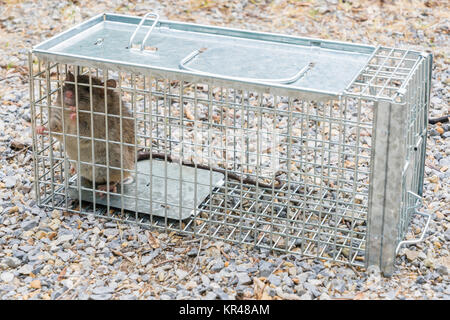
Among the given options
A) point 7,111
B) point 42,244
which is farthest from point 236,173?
point 7,111

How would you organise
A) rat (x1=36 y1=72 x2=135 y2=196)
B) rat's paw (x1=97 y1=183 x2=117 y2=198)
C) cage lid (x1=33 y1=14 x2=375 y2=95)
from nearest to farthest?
cage lid (x1=33 y1=14 x2=375 y2=95) → rat (x1=36 y1=72 x2=135 y2=196) → rat's paw (x1=97 y1=183 x2=117 y2=198)

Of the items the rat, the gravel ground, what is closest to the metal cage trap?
the rat

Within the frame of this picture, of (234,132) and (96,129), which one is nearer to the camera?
(234,132)

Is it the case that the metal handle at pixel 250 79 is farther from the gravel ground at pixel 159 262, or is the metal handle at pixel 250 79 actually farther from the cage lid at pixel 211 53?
the gravel ground at pixel 159 262

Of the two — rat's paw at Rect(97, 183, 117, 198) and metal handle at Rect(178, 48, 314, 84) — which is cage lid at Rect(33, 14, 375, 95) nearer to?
metal handle at Rect(178, 48, 314, 84)

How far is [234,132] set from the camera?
488cm

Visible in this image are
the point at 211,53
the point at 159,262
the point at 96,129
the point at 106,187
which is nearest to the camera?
the point at 159,262

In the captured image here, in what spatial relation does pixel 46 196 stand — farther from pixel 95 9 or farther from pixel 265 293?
pixel 95 9

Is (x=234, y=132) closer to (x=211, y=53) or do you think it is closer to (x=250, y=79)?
(x=211, y=53)

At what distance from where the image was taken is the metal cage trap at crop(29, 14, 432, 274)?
424 cm

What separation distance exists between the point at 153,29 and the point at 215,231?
1.50 m

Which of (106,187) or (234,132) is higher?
(234,132)

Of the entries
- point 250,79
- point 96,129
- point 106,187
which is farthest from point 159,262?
point 250,79

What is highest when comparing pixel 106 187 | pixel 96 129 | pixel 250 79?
pixel 250 79
